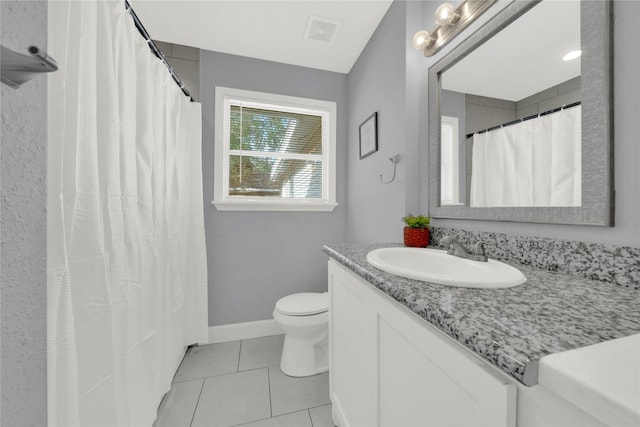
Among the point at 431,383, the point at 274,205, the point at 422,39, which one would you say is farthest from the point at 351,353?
the point at 422,39

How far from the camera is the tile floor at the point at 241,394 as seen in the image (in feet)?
3.98

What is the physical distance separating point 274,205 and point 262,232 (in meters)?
0.25

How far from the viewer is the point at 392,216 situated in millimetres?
1463

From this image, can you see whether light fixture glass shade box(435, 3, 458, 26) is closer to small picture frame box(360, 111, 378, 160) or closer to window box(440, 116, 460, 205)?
window box(440, 116, 460, 205)

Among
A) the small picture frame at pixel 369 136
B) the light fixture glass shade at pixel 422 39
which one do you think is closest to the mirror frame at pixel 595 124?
the light fixture glass shade at pixel 422 39

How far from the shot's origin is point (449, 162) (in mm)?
1189

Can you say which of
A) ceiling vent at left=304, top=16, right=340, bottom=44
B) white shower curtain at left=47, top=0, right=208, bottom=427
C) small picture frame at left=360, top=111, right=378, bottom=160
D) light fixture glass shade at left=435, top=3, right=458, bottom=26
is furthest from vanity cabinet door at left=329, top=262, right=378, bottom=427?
ceiling vent at left=304, top=16, right=340, bottom=44

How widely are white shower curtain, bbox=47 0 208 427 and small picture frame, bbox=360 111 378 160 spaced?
4.16 feet

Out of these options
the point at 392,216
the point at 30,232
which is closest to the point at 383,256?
the point at 392,216

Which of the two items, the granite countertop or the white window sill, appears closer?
the granite countertop

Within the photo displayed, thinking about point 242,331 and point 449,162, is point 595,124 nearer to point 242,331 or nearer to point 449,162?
point 449,162

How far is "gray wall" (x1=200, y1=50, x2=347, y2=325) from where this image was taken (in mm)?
1926

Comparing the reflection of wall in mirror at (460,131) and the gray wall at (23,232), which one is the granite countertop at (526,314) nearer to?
the reflection of wall in mirror at (460,131)

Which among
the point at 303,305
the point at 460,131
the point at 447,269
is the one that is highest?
the point at 460,131
